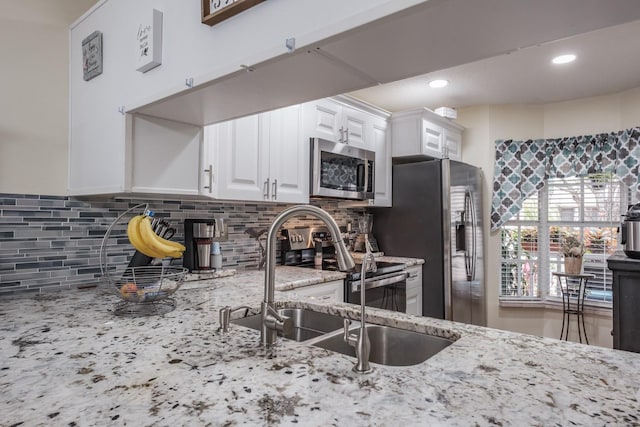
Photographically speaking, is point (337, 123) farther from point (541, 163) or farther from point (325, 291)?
point (541, 163)

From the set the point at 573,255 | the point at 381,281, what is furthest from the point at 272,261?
the point at 573,255

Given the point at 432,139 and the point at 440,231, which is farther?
the point at 432,139

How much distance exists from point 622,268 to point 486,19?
81.5 inches

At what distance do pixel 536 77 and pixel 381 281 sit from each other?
6.94 feet

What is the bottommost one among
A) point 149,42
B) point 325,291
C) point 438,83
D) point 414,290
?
point 414,290

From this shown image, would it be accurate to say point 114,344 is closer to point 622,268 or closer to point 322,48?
point 322,48

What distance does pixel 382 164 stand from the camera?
3.44m

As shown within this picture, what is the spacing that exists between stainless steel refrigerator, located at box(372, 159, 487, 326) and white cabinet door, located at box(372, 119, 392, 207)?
86 mm

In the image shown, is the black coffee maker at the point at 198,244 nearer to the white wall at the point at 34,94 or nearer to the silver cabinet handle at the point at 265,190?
the silver cabinet handle at the point at 265,190

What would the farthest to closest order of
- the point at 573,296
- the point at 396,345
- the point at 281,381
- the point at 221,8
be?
1. the point at 573,296
2. the point at 396,345
3. the point at 221,8
4. the point at 281,381

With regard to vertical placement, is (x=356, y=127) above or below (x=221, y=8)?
above

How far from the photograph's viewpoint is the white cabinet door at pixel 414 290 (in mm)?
3035

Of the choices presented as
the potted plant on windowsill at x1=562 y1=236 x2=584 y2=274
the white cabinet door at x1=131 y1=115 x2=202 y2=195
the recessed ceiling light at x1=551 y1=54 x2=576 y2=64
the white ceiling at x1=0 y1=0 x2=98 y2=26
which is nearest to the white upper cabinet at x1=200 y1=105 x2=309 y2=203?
the white cabinet door at x1=131 y1=115 x2=202 y2=195

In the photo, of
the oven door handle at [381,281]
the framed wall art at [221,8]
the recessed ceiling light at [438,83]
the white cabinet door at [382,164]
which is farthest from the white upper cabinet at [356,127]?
the framed wall art at [221,8]
